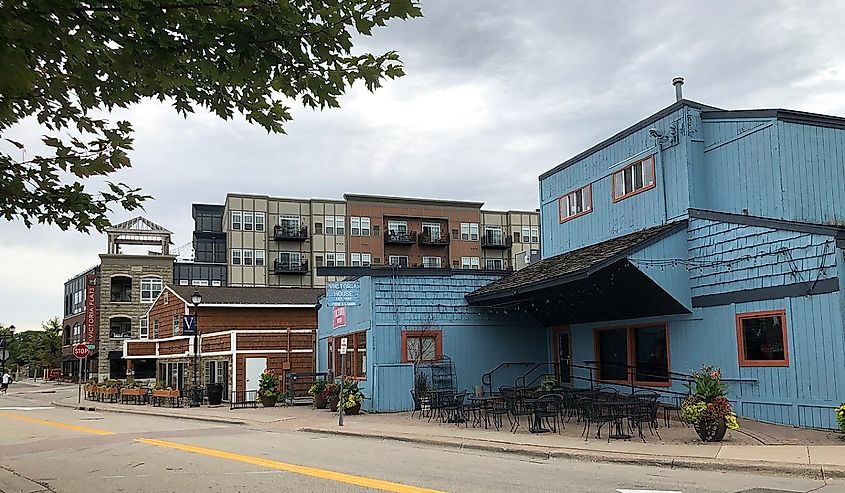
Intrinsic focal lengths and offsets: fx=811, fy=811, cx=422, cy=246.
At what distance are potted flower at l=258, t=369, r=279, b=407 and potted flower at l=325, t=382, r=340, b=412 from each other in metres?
3.82

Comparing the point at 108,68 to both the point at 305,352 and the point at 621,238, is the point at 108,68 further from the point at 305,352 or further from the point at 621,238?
the point at 305,352

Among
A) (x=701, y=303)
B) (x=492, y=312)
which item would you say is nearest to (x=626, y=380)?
(x=701, y=303)

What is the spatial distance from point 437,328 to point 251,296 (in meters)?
16.7

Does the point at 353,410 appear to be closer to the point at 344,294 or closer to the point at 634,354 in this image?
the point at 344,294

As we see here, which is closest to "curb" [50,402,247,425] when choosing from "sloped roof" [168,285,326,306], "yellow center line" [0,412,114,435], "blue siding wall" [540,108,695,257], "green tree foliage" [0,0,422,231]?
"yellow center line" [0,412,114,435]

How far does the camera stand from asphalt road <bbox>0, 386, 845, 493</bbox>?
1102cm

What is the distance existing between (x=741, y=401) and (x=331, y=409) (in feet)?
44.2

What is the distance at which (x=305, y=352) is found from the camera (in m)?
34.2

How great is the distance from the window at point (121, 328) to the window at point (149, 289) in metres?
2.29

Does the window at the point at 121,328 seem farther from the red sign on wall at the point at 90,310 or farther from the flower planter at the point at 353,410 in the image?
the flower planter at the point at 353,410

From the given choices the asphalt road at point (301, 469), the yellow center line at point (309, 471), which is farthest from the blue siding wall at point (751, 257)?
the yellow center line at point (309, 471)

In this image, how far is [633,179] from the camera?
73.3ft

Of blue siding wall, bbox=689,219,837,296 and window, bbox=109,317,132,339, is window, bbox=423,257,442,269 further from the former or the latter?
blue siding wall, bbox=689,219,837,296

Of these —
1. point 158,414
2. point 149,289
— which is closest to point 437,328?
point 158,414
